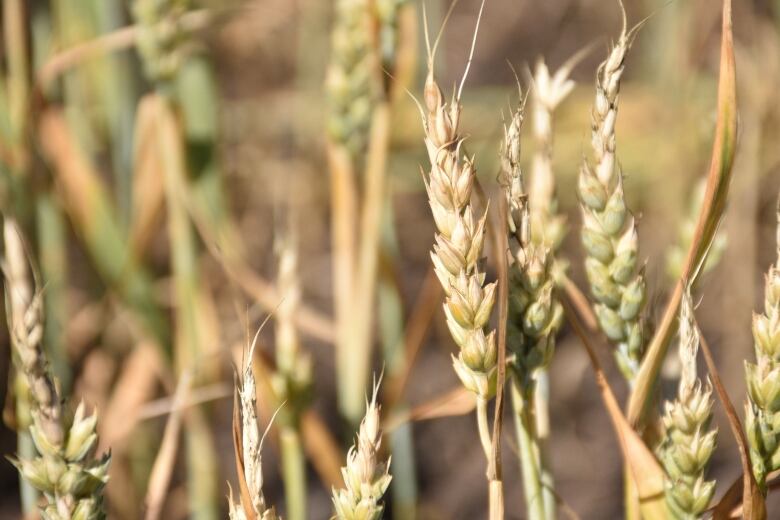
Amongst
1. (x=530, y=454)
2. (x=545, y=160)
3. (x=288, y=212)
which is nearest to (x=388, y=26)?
(x=545, y=160)

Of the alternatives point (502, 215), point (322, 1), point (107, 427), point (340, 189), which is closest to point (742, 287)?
point (322, 1)

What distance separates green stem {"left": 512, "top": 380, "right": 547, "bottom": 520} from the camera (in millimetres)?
361

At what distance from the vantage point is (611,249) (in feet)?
1.20

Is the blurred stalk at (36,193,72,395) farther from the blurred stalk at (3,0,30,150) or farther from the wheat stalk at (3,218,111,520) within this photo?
the wheat stalk at (3,218,111,520)

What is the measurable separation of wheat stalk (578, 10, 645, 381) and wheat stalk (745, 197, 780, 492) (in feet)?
0.16

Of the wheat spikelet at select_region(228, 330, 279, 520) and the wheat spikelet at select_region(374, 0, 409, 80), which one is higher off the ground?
the wheat spikelet at select_region(374, 0, 409, 80)

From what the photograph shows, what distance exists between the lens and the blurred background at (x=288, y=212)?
0.67 metres

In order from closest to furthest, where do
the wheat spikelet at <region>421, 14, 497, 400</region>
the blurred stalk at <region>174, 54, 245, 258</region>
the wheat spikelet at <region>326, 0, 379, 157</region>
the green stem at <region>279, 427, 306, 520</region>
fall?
the wheat spikelet at <region>421, 14, 497, 400</region>, the green stem at <region>279, 427, 306, 520</region>, the wheat spikelet at <region>326, 0, 379, 157</region>, the blurred stalk at <region>174, 54, 245, 258</region>

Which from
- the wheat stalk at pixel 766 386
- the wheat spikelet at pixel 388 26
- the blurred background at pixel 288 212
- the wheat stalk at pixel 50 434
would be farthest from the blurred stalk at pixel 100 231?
the wheat stalk at pixel 766 386

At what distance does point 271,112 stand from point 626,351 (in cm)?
138

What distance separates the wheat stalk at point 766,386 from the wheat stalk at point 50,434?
237mm

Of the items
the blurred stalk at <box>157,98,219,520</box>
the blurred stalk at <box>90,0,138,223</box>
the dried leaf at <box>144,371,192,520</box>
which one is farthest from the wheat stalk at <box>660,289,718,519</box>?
the blurred stalk at <box>90,0,138,223</box>

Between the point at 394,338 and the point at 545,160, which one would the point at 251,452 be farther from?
the point at 394,338

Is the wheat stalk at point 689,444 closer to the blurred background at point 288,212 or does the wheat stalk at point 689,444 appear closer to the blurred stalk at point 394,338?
the blurred background at point 288,212
